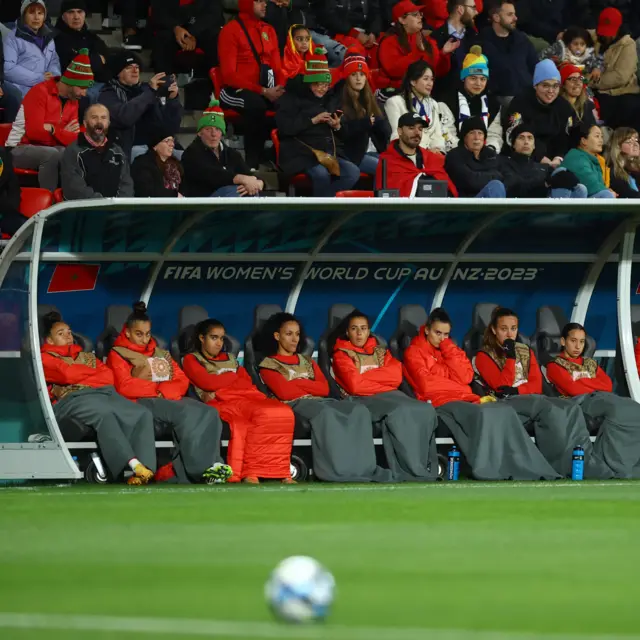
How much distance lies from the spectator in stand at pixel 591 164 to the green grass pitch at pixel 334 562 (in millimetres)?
4791

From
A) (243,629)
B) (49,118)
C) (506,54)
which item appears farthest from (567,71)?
(243,629)

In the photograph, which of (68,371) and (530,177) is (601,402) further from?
(68,371)

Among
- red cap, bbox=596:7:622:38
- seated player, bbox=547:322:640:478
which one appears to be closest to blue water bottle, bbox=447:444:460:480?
seated player, bbox=547:322:640:478

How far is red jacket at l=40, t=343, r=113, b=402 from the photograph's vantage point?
41.4ft

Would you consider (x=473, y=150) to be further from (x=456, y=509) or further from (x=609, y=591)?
(x=609, y=591)

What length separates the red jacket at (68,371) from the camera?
1262cm

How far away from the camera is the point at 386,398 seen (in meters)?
13.3

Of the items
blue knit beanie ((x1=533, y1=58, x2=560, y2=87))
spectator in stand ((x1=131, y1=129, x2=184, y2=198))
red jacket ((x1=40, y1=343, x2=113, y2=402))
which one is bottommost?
red jacket ((x1=40, y1=343, x2=113, y2=402))

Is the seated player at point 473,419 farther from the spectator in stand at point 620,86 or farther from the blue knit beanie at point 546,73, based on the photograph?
the spectator in stand at point 620,86

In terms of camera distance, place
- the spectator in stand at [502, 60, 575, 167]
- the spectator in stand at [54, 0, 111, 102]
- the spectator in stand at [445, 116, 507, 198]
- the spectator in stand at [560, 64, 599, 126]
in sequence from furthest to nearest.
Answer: the spectator in stand at [560, 64, 599, 126]
the spectator in stand at [502, 60, 575, 167]
the spectator in stand at [54, 0, 111, 102]
the spectator in stand at [445, 116, 507, 198]

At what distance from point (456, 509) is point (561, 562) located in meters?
2.72

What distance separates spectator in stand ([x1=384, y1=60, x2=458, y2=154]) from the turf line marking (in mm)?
10894

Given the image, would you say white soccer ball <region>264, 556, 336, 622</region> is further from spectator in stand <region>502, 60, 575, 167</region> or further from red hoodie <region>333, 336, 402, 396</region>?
spectator in stand <region>502, 60, 575, 167</region>

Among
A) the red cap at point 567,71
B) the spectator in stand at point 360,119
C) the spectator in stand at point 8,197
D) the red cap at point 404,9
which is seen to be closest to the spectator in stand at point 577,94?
the red cap at point 567,71
